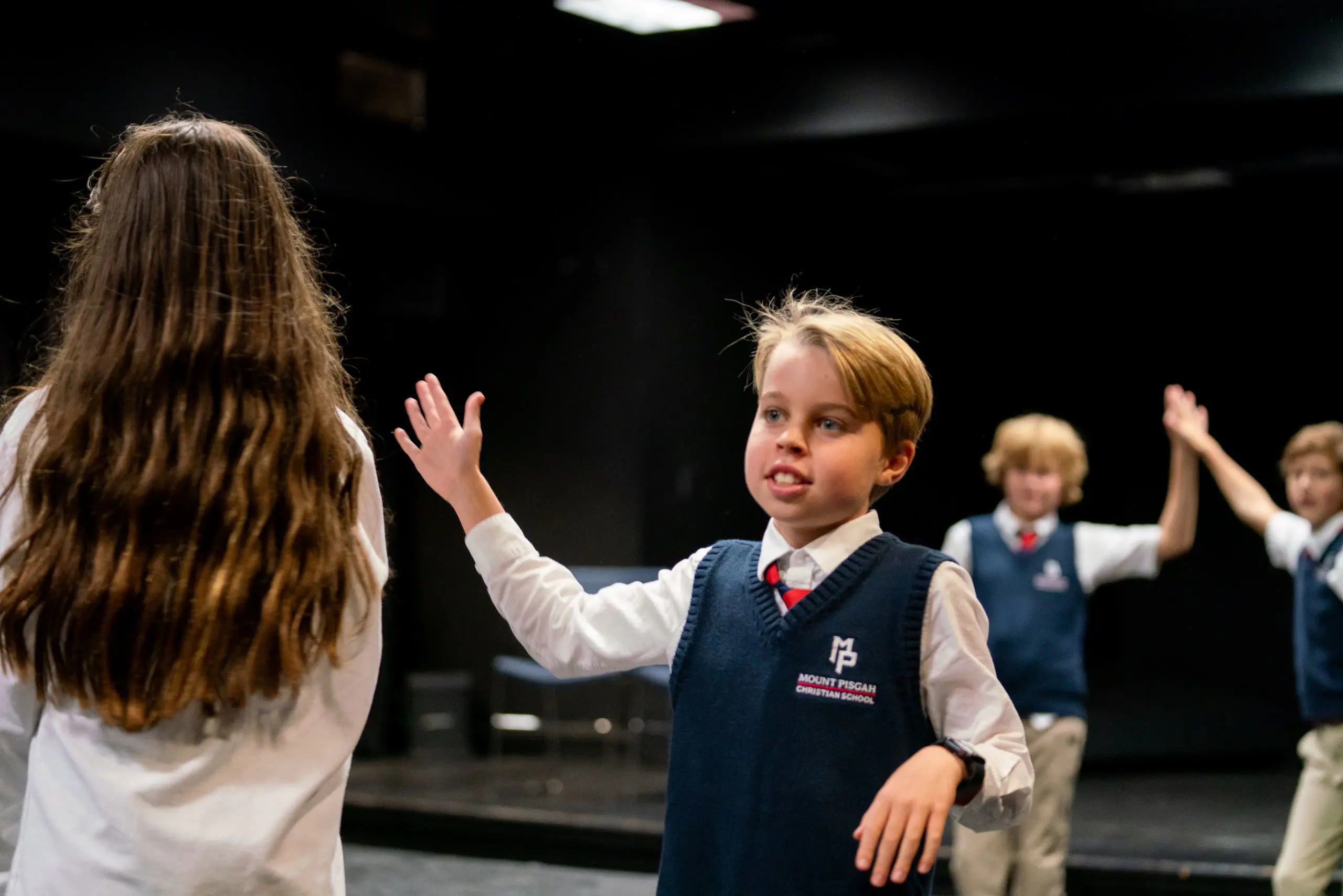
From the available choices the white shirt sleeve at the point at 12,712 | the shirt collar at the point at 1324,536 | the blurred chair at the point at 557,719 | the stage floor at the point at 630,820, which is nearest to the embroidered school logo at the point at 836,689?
the white shirt sleeve at the point at 12,712

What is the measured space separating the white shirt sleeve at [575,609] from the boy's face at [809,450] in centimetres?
14

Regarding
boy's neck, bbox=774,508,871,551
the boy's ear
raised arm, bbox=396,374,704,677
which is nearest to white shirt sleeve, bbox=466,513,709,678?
raised arm, bbox=396,374,704,677

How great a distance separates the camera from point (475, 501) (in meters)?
1.54

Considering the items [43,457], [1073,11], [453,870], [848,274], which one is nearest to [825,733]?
[43,457]

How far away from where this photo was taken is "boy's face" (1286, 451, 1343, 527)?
11.1ft

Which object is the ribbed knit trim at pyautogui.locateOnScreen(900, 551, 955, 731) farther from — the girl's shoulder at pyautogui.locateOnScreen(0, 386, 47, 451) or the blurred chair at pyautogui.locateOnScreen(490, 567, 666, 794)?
the blurred chair at pyautogui.locateOnScreen(490, 567, 666, 794)

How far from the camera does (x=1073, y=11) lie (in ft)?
11.8

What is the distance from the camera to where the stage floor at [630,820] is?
13.5 feet

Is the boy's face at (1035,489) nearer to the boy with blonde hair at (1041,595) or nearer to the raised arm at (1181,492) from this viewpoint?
the boy with blonde hair at (1041,595)

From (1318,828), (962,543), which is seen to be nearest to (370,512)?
(962,543)

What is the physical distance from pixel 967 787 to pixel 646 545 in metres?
4.12

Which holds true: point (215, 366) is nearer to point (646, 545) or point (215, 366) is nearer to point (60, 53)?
point (60, 53)

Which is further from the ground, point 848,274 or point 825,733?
point 848,274

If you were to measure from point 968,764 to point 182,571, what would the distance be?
2.37 ft
